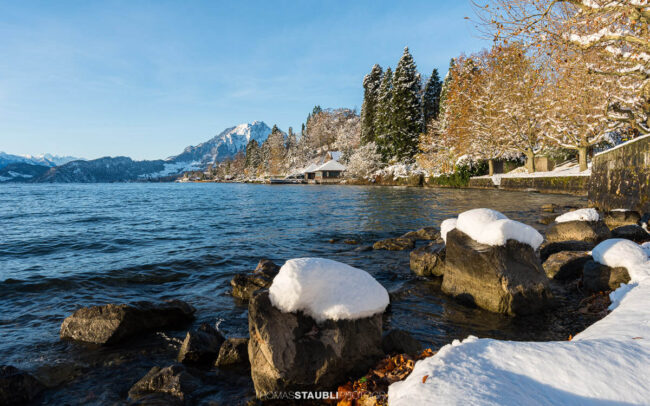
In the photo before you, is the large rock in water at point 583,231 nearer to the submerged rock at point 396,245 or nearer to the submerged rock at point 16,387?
the submerged rock at point 396,245

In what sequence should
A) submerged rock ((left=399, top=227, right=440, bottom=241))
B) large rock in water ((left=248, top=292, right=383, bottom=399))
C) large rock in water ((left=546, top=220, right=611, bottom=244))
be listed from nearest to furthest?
large rock in water ((left=248, top=292, right=383, bottom=399)) → large rock in water ((left=546, top=220, right=611, bottom=244)) → submerged rock ((left=399, top=227, right=440, bottom=241))

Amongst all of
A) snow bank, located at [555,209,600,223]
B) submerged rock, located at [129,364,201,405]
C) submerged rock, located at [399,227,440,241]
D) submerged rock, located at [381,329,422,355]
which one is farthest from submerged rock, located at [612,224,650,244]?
submerged rock, located at [129,364,201,405]

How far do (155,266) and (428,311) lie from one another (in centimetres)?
813

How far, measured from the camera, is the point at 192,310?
20.5ft

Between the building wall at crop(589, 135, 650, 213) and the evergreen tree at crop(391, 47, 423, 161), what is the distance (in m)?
35.6

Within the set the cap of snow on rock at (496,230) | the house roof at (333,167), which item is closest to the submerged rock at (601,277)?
the cap of snow on rock at (496,230)

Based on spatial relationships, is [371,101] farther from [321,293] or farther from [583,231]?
[321,293]

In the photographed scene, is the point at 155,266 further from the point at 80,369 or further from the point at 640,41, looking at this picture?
the point at 640,41

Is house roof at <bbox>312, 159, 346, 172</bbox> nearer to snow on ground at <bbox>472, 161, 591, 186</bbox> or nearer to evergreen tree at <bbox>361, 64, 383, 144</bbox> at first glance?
evergreen tree at <bbox>361, 64, 383, 144</bbox>

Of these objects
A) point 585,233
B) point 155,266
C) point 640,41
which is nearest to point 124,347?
point 155,266

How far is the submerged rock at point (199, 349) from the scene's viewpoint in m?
4.52

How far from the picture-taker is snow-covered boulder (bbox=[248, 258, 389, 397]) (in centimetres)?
353

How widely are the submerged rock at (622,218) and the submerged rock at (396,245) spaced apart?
7.29m

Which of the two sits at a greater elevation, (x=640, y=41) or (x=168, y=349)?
(x=640, y=41)
